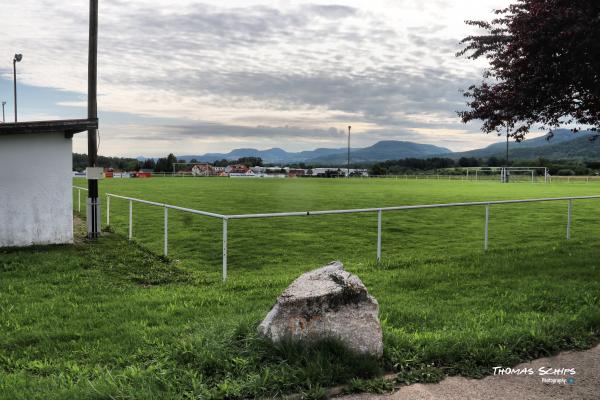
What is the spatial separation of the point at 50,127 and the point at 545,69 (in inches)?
389

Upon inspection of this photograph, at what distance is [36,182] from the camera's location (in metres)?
11.2

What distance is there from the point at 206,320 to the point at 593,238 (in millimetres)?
10814

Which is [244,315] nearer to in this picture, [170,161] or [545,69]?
[545,69]

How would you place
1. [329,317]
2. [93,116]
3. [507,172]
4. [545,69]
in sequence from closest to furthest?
[329,317], [545,69], [93,116], [507,172]

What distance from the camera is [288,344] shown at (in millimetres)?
4125

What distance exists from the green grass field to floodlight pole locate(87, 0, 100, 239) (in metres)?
0.54

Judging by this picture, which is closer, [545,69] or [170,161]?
[545,69]

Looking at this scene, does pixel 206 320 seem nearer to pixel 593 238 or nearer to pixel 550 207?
pixel 593 238

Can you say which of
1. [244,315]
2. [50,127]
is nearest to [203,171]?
[50,127]

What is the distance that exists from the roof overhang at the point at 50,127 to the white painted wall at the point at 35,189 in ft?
0.80

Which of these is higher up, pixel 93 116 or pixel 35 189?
pixel 93 116

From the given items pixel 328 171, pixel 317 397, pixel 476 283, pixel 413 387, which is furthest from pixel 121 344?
pixel 328 171

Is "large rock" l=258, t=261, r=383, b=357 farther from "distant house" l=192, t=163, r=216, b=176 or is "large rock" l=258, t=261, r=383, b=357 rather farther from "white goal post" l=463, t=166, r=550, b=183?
"distant house" l=192, t=163, r=216, b=176

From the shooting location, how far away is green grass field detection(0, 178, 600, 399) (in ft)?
12.9
